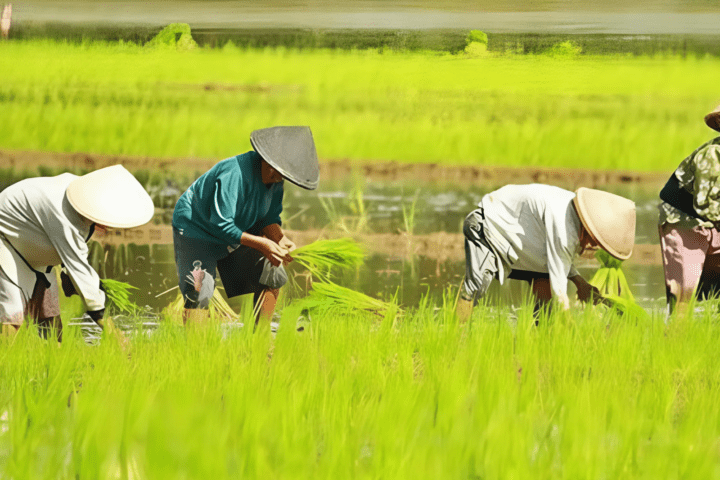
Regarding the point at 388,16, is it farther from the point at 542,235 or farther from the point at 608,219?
the point at 608,219

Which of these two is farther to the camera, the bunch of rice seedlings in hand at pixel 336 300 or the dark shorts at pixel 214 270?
the bunch of rice seedlings in hand at pixel 336 300

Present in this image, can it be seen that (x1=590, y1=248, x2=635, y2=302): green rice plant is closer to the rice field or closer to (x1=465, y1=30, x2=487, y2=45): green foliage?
the rice field

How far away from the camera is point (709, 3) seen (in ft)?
23.3

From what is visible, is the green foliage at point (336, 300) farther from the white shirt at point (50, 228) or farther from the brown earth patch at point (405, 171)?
the brown earth patch at point (405, 171)

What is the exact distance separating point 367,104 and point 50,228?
17.8 feet

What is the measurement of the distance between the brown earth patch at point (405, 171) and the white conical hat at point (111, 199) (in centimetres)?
410

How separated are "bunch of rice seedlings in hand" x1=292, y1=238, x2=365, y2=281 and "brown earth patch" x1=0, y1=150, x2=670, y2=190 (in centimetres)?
335

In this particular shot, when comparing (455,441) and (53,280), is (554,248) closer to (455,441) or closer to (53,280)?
(455,441)

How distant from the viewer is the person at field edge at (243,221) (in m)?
2.85

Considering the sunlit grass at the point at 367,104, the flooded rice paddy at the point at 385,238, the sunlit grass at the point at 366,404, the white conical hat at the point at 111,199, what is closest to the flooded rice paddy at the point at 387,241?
the flooded rice paddy at the point at 385,238

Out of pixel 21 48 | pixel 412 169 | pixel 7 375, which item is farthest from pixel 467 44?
pixel 7 375

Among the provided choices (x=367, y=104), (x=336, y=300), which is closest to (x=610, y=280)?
(x=336, y=300)

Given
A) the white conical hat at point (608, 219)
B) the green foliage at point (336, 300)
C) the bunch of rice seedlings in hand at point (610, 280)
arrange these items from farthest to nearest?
the bunch of rice seedlings in hand at point (610, 280) < the green foliage at point (336, 300) < the white conical hat at point (608, 219)

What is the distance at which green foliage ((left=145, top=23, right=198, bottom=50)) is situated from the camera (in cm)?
735
